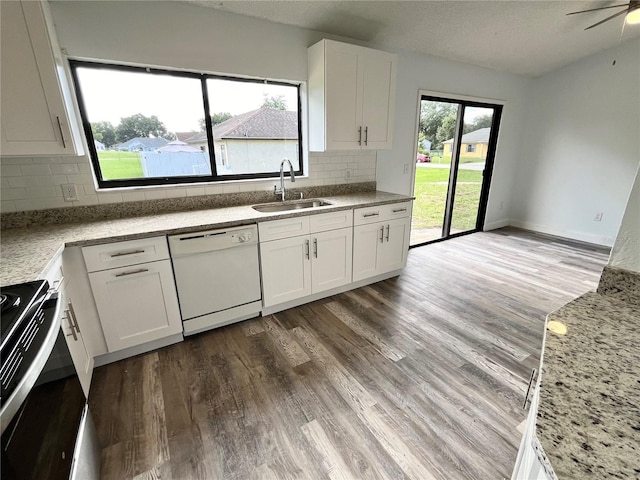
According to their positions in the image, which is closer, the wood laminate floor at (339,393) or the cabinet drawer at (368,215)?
the wood laminate floor at (339,393)

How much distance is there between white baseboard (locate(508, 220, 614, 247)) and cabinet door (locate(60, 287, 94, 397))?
5.97 metres

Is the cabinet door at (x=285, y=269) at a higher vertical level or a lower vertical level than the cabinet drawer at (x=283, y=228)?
lower

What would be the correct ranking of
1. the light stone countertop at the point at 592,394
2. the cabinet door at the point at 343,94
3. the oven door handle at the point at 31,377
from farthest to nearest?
the cabinet door at the point at 343,94
the oven door handle at the point at 31,377
the light stone countertop at the point at 592,394

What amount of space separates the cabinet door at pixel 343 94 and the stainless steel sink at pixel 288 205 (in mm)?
527

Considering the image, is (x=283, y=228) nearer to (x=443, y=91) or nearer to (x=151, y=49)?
(x=151, y=49)

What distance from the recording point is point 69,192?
2.14 metres

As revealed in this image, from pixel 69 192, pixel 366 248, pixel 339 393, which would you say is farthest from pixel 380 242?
pixel 69 192

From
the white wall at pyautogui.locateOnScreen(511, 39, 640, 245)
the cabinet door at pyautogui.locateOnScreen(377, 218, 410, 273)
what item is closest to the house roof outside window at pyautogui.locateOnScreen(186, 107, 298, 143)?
the cabinet door at pyautogui.locateOnScreen(377, 218, 410, 273)

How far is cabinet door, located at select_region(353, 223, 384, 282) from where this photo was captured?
9.48 ft

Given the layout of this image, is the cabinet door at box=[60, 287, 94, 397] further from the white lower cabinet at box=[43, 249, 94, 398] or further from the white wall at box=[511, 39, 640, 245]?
the white wall at box=[511, 39, 640, 245]

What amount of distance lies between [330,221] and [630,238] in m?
1.97

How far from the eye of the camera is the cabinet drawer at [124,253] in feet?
6.00

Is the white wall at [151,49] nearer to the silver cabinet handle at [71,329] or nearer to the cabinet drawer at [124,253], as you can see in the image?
the cabinet drawer at [124,253]

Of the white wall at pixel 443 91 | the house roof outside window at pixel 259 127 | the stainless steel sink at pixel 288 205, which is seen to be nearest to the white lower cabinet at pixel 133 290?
the stainless steel sink at pixel 288 205
